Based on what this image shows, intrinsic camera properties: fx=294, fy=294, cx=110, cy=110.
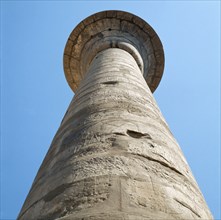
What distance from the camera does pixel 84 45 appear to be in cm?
719

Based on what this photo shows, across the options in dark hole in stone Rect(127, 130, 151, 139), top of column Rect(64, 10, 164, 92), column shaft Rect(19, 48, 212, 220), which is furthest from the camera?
top of column Rect(64, 10, 164, 92)

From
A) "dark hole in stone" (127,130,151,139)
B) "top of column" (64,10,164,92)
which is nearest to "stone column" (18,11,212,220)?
"dark hole in stone" (127,130,151,139)

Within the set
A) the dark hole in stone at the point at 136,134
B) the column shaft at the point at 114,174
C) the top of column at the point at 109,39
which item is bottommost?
the column shaft at the point at 114,174

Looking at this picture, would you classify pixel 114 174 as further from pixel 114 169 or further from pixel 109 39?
pixel 109 39

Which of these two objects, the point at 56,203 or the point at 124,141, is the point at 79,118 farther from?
the point at 56,203

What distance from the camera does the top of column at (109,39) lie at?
22.6ft

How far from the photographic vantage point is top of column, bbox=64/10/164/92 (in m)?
6.89

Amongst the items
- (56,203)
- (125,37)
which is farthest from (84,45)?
(56,203)

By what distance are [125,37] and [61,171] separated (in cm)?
556

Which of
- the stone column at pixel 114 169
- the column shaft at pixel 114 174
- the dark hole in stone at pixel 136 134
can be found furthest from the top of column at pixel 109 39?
the dark hole in stone at pixel 136 134

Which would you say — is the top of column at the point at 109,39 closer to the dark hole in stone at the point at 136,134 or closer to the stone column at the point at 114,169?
the stone column at the point at 114,169

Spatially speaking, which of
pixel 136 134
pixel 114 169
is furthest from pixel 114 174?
pixel 136 134

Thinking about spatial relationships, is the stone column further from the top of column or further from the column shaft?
the top of column

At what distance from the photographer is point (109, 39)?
257 inches
